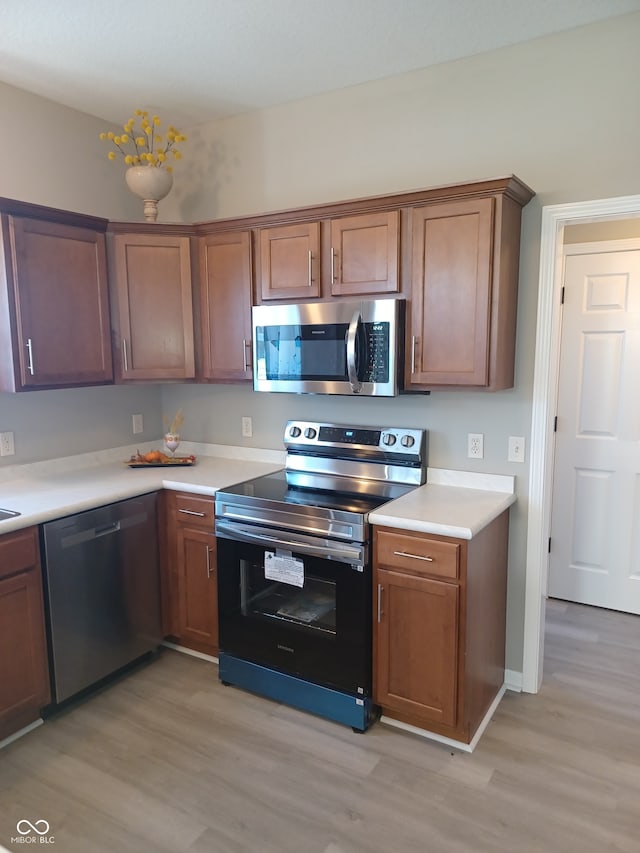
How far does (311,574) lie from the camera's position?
7.93ft

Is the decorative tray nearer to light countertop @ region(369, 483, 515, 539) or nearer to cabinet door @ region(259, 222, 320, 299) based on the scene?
cabinet door @ region(259, 222, 320, 299)

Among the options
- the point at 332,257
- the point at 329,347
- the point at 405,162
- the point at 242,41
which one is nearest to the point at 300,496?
the point at 329,347

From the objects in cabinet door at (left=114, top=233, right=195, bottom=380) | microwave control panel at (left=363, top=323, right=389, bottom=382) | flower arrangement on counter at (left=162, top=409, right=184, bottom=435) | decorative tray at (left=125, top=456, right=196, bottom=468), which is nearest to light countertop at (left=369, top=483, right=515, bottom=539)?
microwave control panel at (left=363, top=323, right=389, bottom=382)

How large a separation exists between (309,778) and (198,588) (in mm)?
1032

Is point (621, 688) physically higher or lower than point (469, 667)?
lower

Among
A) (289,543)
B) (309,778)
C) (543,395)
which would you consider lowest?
(309,778)

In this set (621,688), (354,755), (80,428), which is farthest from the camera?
(80,428)

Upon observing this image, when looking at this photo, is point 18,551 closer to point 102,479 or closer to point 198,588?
point 102,479

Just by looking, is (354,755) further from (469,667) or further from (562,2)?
(562,2)

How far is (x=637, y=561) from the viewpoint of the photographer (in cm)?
338

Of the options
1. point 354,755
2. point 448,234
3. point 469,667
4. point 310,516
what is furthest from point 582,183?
point 354,755

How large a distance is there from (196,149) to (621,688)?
11.7 ft

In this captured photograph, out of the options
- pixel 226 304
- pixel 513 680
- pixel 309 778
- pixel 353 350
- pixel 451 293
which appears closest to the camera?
pixel 309 778

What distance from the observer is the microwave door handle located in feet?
8.11
